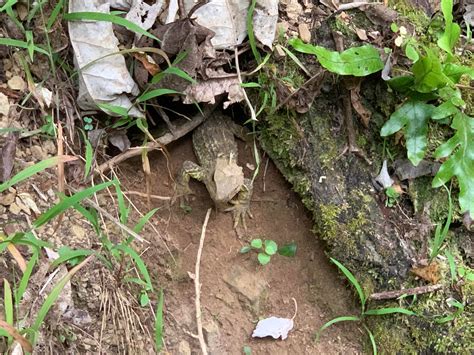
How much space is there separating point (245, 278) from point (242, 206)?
528 mm

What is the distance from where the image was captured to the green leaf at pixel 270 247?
3.85 metres

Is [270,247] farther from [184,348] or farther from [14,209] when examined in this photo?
[14,209]

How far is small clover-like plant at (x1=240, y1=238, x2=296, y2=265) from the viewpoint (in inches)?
151

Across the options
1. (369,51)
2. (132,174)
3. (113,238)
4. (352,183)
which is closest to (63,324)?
(113,238)

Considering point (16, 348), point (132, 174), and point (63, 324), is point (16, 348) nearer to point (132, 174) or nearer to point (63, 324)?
point (63, 324)

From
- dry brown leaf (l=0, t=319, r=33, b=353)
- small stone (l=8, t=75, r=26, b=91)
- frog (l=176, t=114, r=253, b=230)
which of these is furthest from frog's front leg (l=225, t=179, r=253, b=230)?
dry brown leaf (l=0, t=319, r=33, b=353)

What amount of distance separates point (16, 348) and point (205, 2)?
2446mm

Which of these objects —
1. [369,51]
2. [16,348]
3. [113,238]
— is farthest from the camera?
[369,51]

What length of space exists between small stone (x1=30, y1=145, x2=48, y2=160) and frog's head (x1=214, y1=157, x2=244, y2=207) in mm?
1178

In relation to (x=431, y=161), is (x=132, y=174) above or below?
above

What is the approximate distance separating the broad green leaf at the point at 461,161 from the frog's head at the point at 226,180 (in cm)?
131

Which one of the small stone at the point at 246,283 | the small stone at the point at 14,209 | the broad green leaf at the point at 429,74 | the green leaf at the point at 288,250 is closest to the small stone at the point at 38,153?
the small stone at the point at 14,209

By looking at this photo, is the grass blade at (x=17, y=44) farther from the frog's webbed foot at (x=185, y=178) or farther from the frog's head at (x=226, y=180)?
the frog's head at (x=226, y=180)

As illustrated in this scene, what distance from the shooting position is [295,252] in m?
3.97
